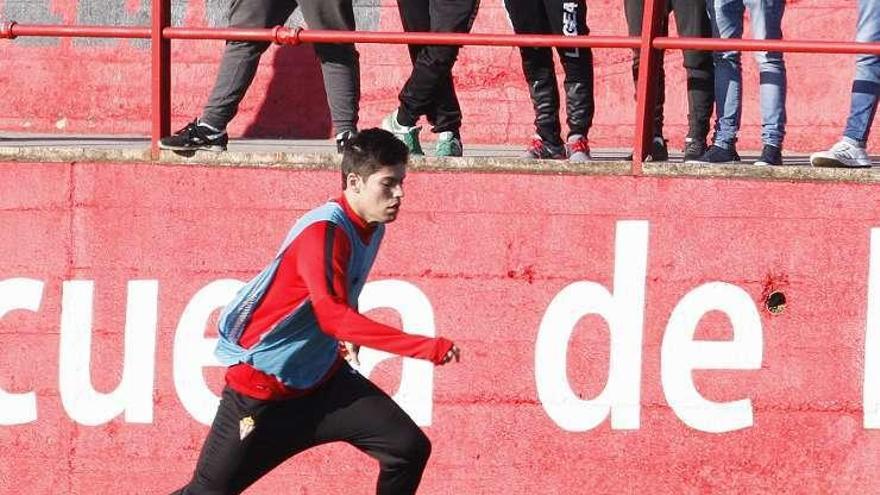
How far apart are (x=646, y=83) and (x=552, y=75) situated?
2.66ft

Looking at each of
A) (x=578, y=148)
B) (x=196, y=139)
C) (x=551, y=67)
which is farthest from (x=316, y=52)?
(x=578, y=148)

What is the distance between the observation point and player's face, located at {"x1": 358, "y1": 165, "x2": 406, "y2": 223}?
5883mm

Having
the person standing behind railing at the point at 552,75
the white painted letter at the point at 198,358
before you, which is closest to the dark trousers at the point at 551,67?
the person standing behind railing at the point at 552,75

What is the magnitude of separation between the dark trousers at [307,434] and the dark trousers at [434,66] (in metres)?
2.22

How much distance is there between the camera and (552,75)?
8203mm

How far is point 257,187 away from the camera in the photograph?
774cm

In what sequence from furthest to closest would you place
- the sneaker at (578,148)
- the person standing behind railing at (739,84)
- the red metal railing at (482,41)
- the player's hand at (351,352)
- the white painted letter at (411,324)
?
1. the sneaker at (578,148)
2. the person standing behind railing at (739,84)
3. the white painted letter at (411,324)
4. the red metal railing at (482,41)
5. the player's hand at (351,352)

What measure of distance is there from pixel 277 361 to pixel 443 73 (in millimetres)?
2520

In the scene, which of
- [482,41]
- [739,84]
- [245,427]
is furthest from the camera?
[739,84]

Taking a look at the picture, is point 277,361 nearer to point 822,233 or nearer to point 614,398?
point 614,398

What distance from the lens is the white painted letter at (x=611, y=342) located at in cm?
Result: 758

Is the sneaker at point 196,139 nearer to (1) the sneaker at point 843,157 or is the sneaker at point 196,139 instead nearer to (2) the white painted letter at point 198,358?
(2) the white painted letter at point 198,358

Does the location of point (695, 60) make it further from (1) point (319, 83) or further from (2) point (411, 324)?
(1) point (319, 83)

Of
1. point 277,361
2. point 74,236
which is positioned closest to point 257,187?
point 74,236
